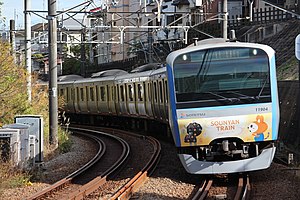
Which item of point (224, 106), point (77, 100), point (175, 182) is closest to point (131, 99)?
point (77, 100)

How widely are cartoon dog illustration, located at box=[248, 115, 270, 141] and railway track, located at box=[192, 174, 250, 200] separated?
2.81ft

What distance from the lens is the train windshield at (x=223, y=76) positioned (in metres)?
11.5

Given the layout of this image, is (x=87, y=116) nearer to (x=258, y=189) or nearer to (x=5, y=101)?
(x=5, y=101)

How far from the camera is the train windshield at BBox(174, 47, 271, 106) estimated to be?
37.7 feet

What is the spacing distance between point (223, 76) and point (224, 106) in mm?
577

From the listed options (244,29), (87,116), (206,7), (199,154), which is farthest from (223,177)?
(206,7)

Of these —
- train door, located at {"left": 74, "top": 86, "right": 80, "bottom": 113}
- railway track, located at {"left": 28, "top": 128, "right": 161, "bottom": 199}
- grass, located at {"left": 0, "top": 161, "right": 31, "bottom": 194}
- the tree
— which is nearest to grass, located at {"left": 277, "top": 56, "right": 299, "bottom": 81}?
the tree

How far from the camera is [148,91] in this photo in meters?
19.7

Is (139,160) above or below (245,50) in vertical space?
below

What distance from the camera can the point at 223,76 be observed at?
456 inches

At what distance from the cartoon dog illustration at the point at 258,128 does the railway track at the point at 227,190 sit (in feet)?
2.81

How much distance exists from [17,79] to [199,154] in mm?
7872

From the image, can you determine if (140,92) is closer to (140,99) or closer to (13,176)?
(140,99)

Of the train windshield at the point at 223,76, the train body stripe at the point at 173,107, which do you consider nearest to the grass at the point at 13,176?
the train body stripe at the point at 173,107
